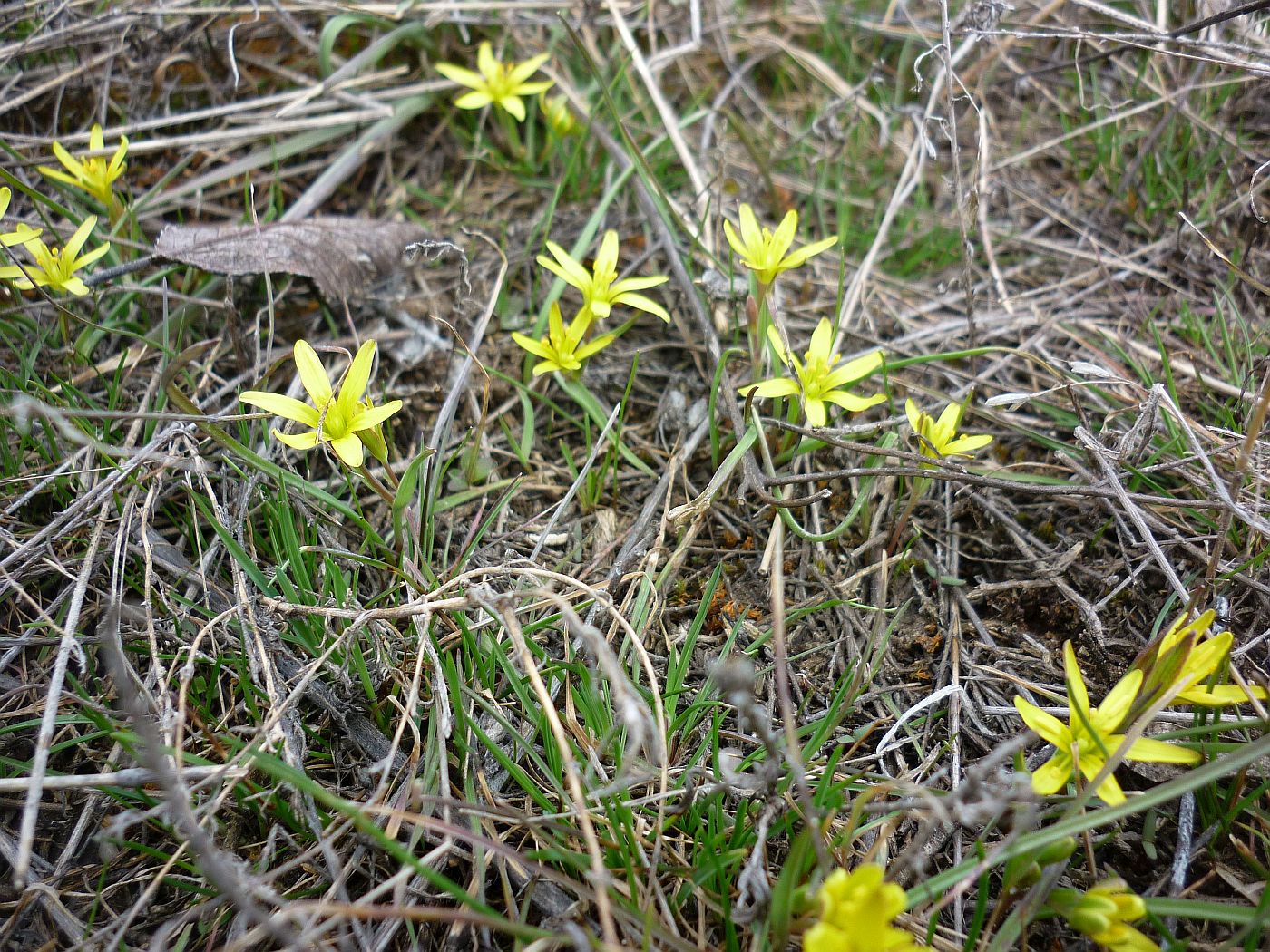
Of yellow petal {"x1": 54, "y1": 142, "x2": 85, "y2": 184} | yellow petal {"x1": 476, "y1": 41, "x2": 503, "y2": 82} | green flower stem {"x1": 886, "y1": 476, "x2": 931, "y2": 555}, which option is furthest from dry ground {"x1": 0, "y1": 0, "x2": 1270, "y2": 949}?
yellow petal {"x1": 476, "y1": 41, "x2": 503, "y2": 82}

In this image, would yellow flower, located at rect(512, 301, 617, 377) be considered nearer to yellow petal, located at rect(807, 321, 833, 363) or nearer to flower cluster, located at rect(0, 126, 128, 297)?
yellow petal, located at rect(807, 321, 833, 363)

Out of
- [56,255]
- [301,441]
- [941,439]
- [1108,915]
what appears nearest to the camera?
[1108,915]

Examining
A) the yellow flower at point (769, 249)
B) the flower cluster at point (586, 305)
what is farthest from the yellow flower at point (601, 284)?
the yellow flower at point (769, 249)

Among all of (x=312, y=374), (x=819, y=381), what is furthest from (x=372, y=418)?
(x=819, y=381)

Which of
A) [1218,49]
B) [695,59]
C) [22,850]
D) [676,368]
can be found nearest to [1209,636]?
[676,368]

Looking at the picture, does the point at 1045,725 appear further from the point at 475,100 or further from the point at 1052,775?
the point at 475,100

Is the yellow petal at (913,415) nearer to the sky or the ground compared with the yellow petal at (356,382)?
nearer to the ground

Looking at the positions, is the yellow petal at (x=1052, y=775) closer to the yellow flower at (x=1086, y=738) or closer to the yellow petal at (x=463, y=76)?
the yellow flower at (x=1086, y=738)
